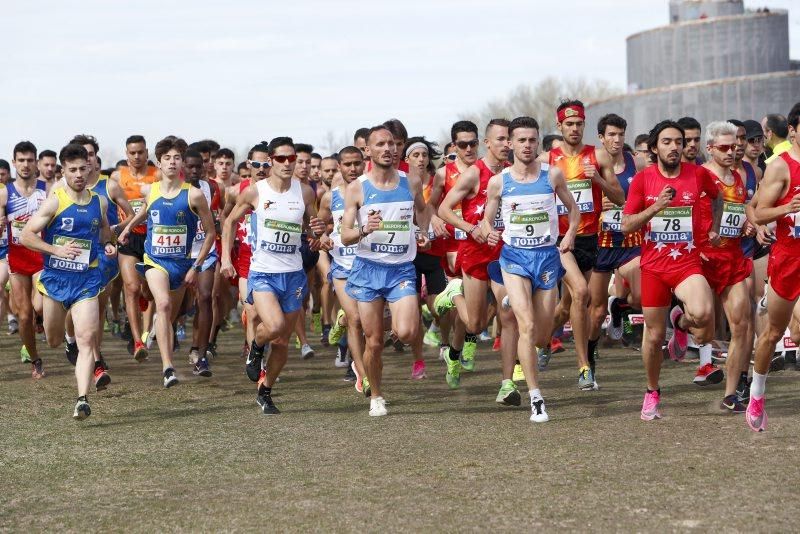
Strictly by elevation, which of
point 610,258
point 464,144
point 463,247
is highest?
Result: point 464,144

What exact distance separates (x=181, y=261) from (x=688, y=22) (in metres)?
34.3

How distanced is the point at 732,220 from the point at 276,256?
361 centimetres

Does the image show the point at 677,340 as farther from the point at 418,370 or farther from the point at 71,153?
the point at 71,153

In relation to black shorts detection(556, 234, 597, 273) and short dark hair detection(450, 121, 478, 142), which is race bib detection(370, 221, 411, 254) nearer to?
black shorts detection(556, 234, 597, 273)

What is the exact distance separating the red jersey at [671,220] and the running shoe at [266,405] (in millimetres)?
3102

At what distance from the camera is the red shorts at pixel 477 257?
35.9ft

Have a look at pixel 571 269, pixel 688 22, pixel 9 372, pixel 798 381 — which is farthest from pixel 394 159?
pixel 688 22

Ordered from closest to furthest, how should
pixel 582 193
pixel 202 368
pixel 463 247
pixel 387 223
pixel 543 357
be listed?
pixel 387 223
pixel 463 247
pixel 582 193
pixel 543 357
pixel 202 368

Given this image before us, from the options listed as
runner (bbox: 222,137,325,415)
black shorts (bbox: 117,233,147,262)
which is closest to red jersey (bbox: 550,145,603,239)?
runner (bbox: 222,137,325,415)

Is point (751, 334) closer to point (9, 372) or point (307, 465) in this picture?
point (307, 465)

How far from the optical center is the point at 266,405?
10.3 meters

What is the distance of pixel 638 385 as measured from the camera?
37.2 feet

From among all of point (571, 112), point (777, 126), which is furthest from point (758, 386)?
point (777, 126)

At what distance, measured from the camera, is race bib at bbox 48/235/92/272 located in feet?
34.8
